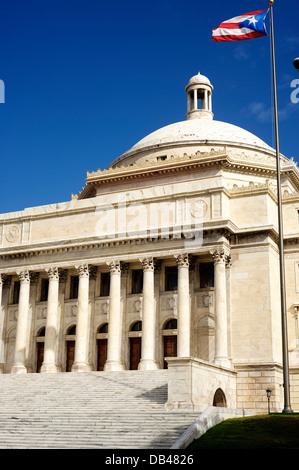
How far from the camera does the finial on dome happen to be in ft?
208

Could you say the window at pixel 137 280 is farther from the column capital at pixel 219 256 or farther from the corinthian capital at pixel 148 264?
the column capital at pixel 219 256

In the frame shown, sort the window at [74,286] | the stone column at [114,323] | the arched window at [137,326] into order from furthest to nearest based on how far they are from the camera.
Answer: the window at [74,286] → the arched window at [137,326] → the stone column at [114,323]

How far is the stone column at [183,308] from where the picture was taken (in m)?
41.8

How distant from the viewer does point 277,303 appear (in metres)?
43.6

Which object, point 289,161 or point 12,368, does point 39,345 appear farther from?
point 289,161

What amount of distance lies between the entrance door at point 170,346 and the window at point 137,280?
4.38 metres

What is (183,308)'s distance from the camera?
42594 millimetres

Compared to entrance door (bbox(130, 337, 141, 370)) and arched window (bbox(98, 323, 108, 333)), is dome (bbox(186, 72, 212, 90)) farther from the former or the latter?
entrance door (bbox(130, 337, 141, 370))

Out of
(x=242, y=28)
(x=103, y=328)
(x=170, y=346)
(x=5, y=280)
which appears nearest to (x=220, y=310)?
(x=170, y=346)

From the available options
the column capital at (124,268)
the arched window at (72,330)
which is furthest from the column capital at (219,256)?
the arched window at (72,330)

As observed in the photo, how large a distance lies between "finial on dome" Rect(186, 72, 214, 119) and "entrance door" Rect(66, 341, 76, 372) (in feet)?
89.5

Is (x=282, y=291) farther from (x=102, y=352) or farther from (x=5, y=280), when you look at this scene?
(x=5, y=280)
